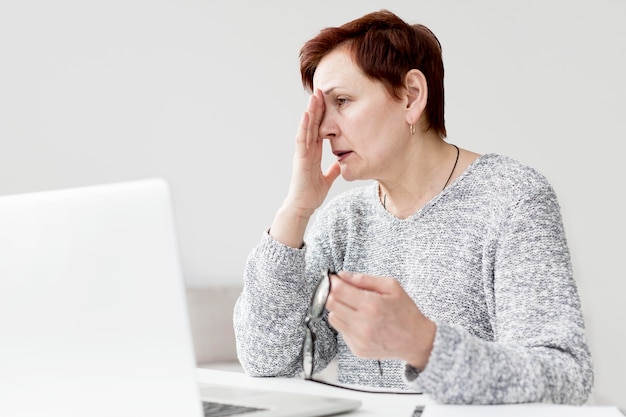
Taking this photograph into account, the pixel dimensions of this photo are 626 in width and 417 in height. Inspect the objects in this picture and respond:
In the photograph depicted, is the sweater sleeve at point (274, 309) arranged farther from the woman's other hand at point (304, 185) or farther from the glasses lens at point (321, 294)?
the glasses lens at point (321, 294)

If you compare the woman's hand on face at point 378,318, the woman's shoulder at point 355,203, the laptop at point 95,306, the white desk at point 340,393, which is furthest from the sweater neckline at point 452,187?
the laptop at point 95,306

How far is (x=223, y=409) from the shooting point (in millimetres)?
1052

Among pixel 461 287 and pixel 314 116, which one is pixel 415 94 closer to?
pixel 314 116

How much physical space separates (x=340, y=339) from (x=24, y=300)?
0.90 meters

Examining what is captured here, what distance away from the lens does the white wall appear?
3109 millimetres

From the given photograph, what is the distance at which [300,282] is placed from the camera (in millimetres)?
1532

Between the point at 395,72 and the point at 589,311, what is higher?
the point at 395,72

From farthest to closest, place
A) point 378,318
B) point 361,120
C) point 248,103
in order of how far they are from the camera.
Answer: point 248,103
point 361,120
point 378,318

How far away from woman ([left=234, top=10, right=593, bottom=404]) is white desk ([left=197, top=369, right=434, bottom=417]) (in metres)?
0.09

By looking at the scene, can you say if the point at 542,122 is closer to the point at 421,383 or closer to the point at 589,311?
the point at 589,311

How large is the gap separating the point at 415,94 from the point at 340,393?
2.05ft

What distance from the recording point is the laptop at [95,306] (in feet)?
2.57

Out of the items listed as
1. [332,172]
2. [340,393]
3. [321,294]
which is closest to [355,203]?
[332,172]

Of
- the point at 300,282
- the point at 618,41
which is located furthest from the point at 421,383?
the point at 618,41
